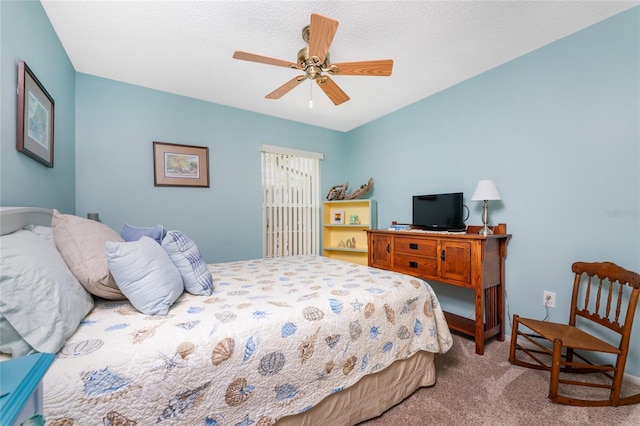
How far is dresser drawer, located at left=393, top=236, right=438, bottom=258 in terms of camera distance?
2536 mm

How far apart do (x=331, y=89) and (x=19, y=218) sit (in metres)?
2.00

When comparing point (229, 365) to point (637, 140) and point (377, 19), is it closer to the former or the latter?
point (377, 19)

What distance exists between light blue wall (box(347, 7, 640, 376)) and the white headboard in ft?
10.7

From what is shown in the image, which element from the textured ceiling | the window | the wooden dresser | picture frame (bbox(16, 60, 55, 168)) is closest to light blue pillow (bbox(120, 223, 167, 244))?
picture frame (bbox(16, 60, 55, 168))

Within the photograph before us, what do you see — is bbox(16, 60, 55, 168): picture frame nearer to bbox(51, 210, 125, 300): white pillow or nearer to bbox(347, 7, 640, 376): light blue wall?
bbox(51, 210, 125, 300): white pillow

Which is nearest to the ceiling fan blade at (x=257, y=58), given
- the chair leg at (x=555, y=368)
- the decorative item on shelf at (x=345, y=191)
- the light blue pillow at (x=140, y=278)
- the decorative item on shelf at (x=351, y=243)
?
the light blue pillow at (x=140, y=278)

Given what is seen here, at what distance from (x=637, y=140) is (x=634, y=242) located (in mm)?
686

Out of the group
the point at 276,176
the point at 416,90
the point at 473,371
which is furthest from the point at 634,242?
the point at 276,176

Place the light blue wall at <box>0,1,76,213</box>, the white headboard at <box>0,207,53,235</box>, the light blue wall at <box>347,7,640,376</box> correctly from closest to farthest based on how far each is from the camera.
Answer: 1. the white headboard at <box>0,207,53,235</box>
2. the light blue wall at <box>0,1,76,213</box>
3. the light blue wall at <box>347,7,640,376</box>

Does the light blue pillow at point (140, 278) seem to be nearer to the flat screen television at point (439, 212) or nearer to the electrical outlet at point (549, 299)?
the flat screen television at point (439, 212)

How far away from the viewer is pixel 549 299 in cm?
219

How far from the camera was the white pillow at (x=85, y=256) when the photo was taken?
3.87ft

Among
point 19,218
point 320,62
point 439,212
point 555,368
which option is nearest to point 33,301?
point 19,218

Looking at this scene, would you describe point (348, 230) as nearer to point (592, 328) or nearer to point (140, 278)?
point (592, 328)
